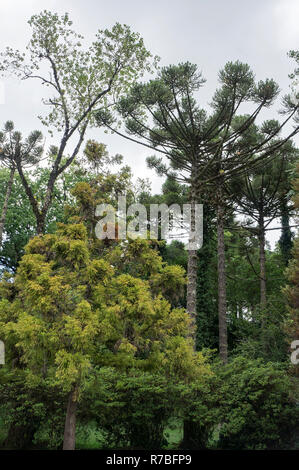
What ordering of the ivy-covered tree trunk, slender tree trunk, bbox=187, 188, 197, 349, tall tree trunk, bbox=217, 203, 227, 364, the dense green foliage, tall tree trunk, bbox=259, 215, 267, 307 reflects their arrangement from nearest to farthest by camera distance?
the dense green foliage
slender tree trunk, bbox=187, 188, 197, 349
tall tree trunk, bbox=217, 203, 227, 364
tall tree trunk, bbox=259, 215, 267, 307
the ivy-covered tree trunk

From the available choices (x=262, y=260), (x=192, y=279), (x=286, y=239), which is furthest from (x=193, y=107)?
(x=286, y=239)

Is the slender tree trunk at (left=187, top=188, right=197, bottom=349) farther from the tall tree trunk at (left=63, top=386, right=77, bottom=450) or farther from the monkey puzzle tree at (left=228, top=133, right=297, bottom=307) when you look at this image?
the monkey puzzle tree at (left=228, top=133, right=297, bottom=307)

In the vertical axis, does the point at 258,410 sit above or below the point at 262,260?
below

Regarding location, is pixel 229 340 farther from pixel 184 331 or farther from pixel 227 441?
pixel 184 331

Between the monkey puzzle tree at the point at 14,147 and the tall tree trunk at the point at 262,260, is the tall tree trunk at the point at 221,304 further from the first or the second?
the monkey puzzle tree at the point at 14,147

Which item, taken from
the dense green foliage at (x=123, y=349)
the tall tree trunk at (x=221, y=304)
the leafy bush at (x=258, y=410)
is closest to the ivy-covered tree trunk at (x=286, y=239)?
the tall tree trunk at (x=221, y=304)

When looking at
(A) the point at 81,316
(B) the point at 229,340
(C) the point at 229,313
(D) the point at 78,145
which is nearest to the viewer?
(A) the point at 81,316

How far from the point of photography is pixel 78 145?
14.6 metres

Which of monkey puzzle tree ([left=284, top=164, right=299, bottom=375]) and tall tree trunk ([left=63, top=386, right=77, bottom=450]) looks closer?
tall tree trunk ([left=63, top=386, right=77, bottom=450])

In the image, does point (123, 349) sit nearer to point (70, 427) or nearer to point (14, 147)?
point (70, 427)

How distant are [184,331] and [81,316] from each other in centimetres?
243

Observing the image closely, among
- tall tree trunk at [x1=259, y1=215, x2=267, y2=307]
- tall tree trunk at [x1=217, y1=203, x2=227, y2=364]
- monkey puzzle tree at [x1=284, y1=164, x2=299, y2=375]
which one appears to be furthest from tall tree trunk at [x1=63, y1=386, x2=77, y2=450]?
tall tree trunk at [x1=259, y1=215, x2=267, y2=307]

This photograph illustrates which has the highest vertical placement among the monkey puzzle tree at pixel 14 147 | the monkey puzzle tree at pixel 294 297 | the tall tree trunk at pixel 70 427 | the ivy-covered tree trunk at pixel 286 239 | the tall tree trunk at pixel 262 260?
the monkey puzzle tree at pixel 14 147
